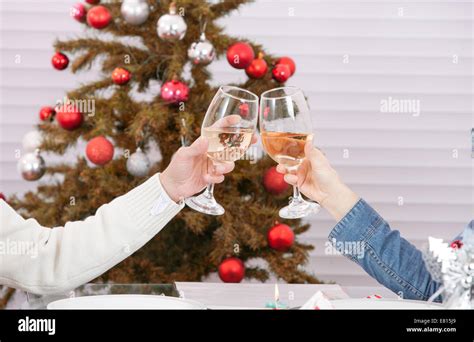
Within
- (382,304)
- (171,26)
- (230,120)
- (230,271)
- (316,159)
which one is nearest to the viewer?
(382,304)

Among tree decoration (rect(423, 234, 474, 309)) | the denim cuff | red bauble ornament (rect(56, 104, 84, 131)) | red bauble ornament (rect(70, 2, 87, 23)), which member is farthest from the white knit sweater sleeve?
red bauble ornament (rect(70, 2, 87, 23))

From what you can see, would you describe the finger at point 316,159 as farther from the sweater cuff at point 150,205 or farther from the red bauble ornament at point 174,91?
the red bauble ornament at point 174,91

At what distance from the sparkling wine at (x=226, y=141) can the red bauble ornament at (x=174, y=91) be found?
53.2 inches

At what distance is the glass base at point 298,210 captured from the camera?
4.50 feet

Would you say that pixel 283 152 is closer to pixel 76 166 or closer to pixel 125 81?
pixel 125 81

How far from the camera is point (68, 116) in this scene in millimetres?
2785

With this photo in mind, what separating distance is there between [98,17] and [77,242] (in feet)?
5.29

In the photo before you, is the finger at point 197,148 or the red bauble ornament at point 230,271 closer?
the finger at point 197,148

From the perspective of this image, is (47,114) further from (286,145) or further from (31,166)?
(286,145)

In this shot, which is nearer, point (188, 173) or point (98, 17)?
point (188, 173)

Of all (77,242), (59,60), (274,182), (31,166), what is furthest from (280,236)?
(77,242)

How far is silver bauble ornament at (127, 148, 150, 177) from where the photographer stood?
8.82 feet

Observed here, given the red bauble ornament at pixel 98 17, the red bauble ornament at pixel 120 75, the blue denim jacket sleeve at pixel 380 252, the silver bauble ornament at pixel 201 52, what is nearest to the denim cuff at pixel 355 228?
the blue denim jacket sleeve at pixel 380 252
